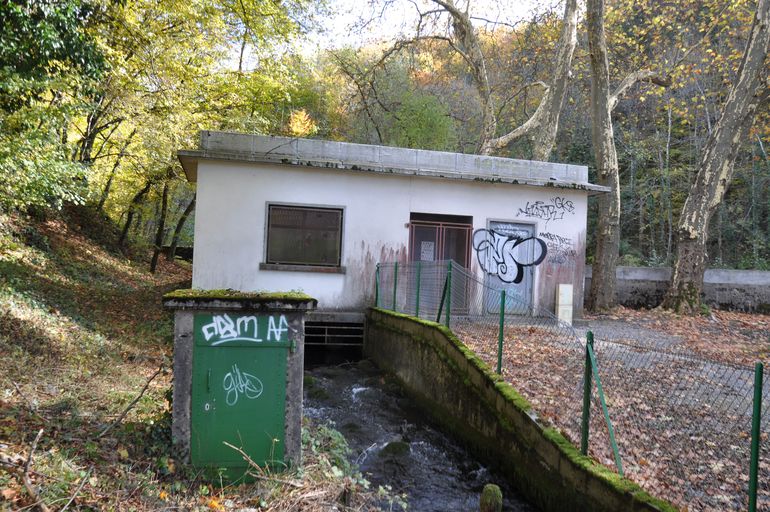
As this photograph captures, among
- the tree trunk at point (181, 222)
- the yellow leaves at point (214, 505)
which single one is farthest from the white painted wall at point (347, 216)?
the tree trunk at point (181, 222)

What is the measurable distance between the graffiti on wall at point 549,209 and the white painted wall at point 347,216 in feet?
0.26

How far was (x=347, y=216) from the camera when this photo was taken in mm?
12352

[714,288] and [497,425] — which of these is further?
[714,288]

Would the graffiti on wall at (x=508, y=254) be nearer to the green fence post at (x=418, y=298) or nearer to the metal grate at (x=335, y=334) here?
the green fence post at (x=418, y=298)

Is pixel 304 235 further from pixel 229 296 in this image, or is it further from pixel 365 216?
pixel 229 296

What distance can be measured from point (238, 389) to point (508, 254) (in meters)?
9.81

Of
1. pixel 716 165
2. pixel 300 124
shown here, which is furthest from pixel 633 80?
pixel 300 124

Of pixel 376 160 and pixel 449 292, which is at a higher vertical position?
pixel 376 160

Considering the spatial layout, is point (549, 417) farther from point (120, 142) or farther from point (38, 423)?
point (120, 142)

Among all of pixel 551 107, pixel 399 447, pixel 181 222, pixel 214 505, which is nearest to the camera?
pixel 214 505

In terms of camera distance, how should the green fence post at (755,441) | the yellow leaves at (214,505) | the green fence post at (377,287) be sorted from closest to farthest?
the green fence post at (755,441), the yellow leaves at (214,505), the green fence post at (377,287)

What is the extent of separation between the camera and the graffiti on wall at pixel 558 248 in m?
13.2

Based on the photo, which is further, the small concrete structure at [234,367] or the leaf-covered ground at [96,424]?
the small concrete structure at [234,367]

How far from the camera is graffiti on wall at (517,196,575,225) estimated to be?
42.9 feet
